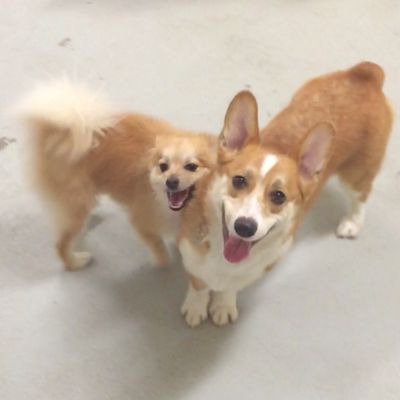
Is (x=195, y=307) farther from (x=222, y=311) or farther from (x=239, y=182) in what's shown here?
(x=239, y=182)

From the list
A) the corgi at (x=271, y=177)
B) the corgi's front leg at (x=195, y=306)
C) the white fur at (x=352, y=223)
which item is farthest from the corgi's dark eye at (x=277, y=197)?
the white fur at (x=352, y=223)

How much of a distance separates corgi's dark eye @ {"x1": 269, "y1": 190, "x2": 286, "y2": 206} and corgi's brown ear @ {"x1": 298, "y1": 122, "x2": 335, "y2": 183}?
76mm

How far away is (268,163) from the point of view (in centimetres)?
104

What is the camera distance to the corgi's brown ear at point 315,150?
41.7 inches

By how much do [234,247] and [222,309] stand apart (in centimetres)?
34

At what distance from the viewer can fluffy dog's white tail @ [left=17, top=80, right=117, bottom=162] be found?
1.21m

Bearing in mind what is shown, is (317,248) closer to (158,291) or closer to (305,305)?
(305,305)

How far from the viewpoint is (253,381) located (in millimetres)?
1337

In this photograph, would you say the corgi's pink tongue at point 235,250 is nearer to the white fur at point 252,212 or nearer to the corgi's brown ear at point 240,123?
the white fur at point 252,212

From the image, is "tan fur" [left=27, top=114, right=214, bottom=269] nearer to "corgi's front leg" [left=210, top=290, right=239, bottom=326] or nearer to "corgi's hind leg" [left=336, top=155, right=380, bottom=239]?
"corgi's front leg" [left=210, top=290, right=239, bottom=326]

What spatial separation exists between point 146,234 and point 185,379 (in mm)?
356

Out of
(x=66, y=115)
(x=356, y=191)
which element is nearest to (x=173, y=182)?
(x=66, y=115)

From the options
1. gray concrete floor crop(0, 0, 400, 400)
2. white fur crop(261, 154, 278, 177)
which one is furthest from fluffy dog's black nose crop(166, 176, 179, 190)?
gray concrete floor crop(0, 0, 400, 400)

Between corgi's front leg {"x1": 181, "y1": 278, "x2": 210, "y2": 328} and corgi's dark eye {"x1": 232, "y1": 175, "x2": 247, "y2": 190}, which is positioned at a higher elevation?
corgi's dark eye {"x1": 232, "y1": 175, "x2": 247, "y2": 190}
